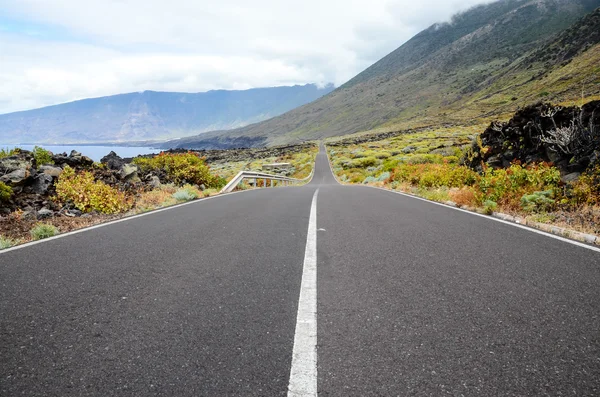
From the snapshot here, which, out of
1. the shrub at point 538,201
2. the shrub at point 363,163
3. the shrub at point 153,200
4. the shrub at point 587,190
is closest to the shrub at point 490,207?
the shrub at point 538,201

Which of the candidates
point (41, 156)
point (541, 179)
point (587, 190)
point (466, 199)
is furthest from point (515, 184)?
point (41, 156)

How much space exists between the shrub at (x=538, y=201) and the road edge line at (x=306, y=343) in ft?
19.7

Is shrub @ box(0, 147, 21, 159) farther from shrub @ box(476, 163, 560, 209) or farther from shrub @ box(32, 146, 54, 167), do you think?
shrub @ box(476, 163, 560, 209)

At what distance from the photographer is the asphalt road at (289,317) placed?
1911 mm

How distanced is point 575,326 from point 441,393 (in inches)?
57.9

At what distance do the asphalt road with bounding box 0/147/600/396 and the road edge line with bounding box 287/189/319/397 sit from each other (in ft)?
0.17

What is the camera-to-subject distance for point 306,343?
2.28 m

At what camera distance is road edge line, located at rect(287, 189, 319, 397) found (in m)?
1.85

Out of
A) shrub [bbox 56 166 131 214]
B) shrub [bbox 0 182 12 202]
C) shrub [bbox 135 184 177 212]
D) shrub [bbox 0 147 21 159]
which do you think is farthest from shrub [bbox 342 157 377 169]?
shrub [bbox 0 182 12 202]

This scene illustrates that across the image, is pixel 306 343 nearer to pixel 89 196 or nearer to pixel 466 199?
pixel 466 199

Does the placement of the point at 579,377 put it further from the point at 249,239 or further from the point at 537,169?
the point at 537,169

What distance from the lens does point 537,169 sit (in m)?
8.80

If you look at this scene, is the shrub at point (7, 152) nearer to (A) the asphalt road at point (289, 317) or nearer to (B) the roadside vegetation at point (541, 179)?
(A) the asphalt road at point (289, 317)

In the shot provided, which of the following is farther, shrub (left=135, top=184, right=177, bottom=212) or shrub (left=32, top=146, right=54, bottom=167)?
shrub (left=32, top=146, right=54, bottom=167)
